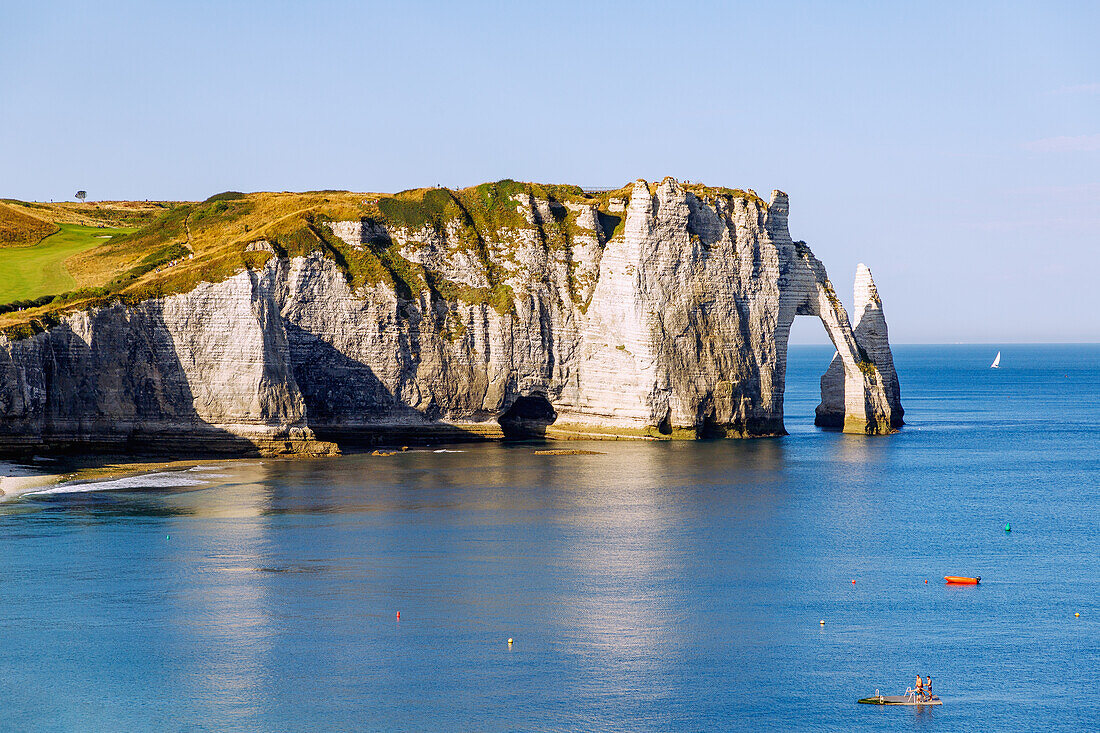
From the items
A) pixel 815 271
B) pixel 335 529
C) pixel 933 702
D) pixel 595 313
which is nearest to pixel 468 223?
pixel 595 313

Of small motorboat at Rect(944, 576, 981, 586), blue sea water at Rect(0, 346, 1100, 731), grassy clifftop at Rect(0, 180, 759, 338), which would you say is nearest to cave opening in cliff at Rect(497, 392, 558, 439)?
grassy clifftop at Rect(0, 180, 759, 338)

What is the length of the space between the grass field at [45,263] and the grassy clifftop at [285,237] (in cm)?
15

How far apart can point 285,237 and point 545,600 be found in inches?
2089

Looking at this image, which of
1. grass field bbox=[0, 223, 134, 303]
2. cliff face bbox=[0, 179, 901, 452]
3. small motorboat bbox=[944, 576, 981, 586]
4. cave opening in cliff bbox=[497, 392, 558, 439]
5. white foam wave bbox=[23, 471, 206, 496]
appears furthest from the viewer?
cave opening in cliff bbox=[497, 392, 558, 439]

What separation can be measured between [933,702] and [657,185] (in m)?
64.2

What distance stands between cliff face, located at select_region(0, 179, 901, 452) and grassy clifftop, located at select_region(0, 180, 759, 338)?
1.97 feet

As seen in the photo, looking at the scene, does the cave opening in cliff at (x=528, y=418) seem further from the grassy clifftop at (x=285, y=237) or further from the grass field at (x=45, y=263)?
the grass field at (x=45, y=263)

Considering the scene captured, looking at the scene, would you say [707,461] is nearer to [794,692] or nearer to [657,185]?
[657,185]

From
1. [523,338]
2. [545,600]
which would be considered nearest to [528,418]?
[523,338]

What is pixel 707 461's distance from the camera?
81938mm

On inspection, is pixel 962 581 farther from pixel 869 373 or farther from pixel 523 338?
pixel 869 373

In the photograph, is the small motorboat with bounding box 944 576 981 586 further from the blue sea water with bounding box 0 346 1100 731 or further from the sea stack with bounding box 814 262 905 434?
the sea stack with bounding box 814 262 905 434

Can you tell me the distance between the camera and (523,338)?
9519cm

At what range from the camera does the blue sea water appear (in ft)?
115
